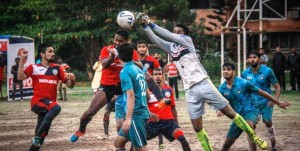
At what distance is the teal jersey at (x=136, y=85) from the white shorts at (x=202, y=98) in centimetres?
200

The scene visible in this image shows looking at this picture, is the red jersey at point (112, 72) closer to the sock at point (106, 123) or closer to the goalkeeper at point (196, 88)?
the goalkeeper at point (196, 88)

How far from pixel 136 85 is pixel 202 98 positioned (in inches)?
88.0

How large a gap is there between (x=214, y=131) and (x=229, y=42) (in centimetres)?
3949

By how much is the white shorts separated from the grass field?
2022 mm

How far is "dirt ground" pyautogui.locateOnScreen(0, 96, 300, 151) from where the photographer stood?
13.5 meters

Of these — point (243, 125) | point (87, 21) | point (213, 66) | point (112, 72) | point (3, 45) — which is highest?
point (87, 21)

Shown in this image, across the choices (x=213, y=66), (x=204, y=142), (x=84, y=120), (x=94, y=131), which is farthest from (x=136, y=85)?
(x=213, y=66)

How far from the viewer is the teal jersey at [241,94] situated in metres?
11.4

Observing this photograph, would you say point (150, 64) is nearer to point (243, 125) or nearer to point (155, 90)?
point (155, 90)

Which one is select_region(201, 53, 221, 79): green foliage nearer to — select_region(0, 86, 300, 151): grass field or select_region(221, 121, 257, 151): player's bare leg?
select_region(0, 86, 300, 151): grass field

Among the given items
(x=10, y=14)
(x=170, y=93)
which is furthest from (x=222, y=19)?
(x=170, y=93)

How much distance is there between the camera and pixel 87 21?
158 ft

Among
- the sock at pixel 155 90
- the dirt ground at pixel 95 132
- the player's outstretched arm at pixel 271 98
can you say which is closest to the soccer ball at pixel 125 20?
the sock at pixel 155 90

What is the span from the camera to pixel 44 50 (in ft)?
39.6
